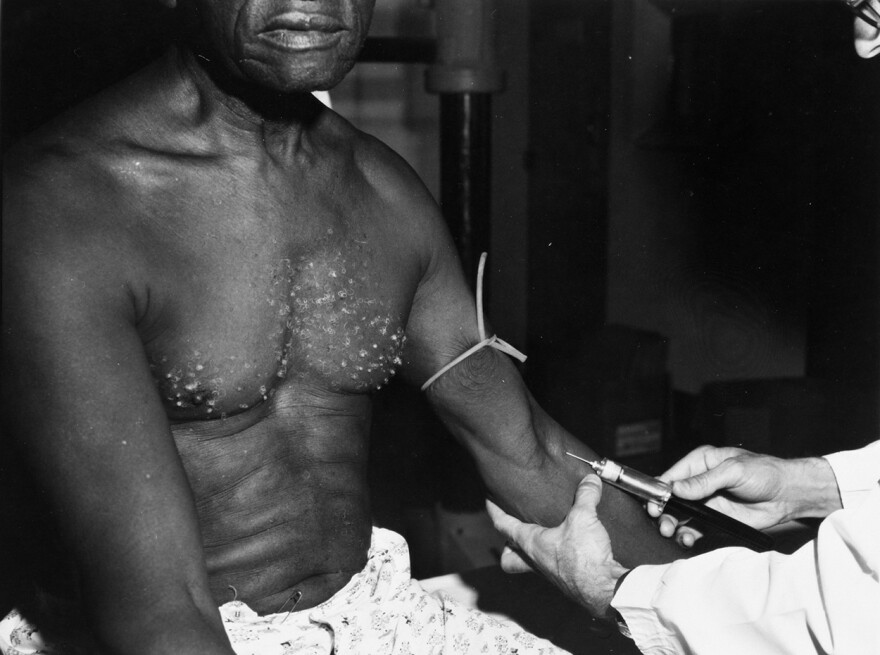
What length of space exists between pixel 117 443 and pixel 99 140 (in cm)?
35

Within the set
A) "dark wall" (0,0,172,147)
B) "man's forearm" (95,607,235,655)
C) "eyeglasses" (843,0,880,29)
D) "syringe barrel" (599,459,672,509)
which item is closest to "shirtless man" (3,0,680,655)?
"man's forearm" (95,607,235,655)

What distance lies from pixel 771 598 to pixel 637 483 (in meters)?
0.29

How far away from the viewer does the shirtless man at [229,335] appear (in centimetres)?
91

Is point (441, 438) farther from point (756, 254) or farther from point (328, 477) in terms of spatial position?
point (328, 477)

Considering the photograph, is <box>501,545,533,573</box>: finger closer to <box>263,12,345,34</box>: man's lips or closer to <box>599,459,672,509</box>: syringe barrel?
<box>599,459,672,509</box>: syringe barrel

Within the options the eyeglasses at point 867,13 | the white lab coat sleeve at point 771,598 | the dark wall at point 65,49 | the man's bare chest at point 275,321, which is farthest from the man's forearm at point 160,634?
the eyeglasses at point 867,13

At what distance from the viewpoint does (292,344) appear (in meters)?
1.17

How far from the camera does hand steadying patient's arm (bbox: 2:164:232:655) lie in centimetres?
90

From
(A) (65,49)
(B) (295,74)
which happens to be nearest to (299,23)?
(B) (295,74)

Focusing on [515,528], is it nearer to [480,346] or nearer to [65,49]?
[480,346]

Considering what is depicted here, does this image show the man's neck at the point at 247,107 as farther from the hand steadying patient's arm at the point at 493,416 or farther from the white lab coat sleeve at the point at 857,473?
the white lab coat sleeve at the point at 857,473

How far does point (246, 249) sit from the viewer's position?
3.65ft

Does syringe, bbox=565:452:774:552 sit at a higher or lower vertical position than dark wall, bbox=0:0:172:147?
lower

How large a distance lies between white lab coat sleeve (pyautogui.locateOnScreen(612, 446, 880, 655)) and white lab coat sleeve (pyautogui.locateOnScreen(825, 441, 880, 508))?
423mm
